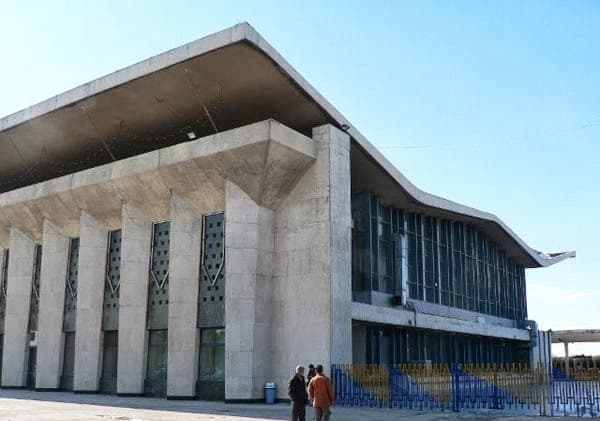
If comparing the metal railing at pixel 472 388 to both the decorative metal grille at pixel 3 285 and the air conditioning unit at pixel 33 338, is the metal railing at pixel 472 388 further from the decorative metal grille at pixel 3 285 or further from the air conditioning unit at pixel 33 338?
the decorative metal grille at pixel 3 285

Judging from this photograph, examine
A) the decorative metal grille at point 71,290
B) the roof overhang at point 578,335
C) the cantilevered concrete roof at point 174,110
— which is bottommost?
the roof overhang at point 578,335

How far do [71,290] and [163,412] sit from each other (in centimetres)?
1476

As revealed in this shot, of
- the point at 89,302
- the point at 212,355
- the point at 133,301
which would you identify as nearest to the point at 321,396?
the point at 212,355

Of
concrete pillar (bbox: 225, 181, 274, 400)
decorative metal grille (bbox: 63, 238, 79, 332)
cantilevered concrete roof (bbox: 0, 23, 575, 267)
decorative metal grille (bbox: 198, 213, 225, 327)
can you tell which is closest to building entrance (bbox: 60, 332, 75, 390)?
decorative metal grille (bbox: 63, 238, 79, 332)

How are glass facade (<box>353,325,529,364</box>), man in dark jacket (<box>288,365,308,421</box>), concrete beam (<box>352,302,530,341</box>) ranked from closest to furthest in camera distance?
man in dark jacket (<box>288,365,308,421</box>) < concrete beam (<box>352,302,530,341</box>) < glass facade (<box>353,325,529,364</box>)

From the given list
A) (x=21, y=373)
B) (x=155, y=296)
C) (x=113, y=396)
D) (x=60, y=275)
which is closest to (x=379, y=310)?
(x=155, y=296)

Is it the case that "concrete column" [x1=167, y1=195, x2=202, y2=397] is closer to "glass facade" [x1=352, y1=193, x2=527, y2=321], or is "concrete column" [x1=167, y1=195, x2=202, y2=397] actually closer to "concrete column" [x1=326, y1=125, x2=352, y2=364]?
"concrete column" [x1=326, y1=125, x2=352, y2=364]

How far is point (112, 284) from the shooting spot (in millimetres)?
31391

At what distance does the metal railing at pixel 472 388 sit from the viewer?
19.9 metres

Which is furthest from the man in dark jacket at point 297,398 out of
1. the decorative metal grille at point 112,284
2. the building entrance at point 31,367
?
the building entrance at point 31,367

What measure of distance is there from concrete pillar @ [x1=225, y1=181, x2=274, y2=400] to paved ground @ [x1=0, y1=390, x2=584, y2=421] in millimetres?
1275

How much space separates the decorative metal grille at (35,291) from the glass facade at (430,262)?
55.2 ft

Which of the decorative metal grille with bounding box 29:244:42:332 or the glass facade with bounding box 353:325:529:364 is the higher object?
the decorative metal grille with bounding box 29:244:42:332

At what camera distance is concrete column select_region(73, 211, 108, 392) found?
3027 centimetres
